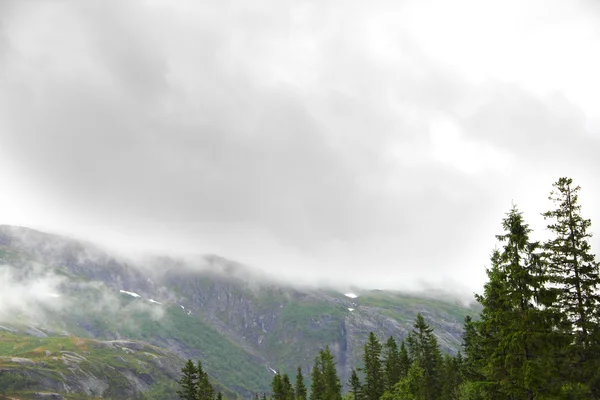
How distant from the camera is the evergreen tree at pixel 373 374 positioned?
81.7 m

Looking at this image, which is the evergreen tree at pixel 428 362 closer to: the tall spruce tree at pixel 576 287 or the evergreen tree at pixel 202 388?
the evergreen tree at pixel 202 388

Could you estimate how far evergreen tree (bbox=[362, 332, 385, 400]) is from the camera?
268ft

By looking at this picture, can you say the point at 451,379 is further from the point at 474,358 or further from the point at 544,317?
the point at 544,317

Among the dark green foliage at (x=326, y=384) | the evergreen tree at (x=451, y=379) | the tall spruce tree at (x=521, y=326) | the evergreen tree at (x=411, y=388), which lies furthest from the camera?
the dark green foliage at (x=326, y=384)

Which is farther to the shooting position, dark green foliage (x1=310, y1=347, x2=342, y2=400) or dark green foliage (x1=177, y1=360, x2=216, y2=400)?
dark green foliage (x1=310, y1=347, x2=342, y2=400)

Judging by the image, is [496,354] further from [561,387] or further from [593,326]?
[593,326]

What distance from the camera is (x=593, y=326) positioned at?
26.8m

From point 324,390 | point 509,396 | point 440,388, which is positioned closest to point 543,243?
point 509,396

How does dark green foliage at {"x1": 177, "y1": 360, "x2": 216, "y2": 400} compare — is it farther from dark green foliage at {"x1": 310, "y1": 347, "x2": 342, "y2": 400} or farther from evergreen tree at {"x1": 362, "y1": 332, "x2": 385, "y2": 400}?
evergreen tree at {"x1": 362, "y1": 332, "x2": 385, "y2": 400}

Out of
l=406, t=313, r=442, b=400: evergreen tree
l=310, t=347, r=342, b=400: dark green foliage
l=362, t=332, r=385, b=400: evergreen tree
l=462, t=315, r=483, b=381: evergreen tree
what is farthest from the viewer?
l=310, t=347, r=342, b=400: dark green foliage

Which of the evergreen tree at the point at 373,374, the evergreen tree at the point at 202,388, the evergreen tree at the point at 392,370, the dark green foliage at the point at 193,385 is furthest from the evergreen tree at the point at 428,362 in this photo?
the dark green foliage at the point at 193,385

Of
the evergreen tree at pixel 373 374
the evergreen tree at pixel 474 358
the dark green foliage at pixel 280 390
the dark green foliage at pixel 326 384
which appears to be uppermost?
the evergreen tree at pixel 474 358

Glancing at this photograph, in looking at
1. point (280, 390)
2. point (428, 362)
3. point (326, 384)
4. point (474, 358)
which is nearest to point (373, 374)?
point (428, 362)

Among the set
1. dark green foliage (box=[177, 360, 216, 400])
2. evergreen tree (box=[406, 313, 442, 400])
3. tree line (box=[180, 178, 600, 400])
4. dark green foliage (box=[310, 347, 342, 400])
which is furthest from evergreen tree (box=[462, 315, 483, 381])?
dark green foliage (box=[177, 360, 216, 400])
